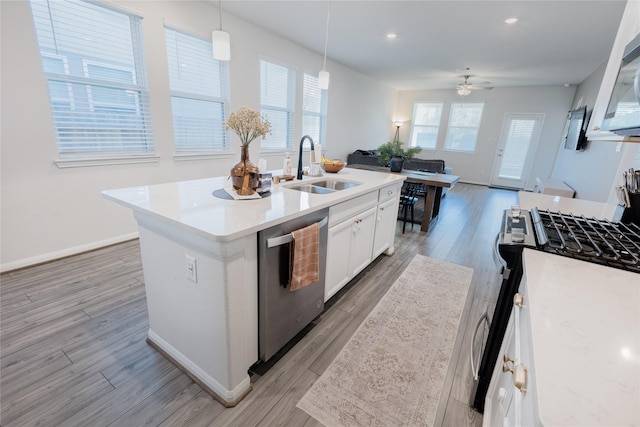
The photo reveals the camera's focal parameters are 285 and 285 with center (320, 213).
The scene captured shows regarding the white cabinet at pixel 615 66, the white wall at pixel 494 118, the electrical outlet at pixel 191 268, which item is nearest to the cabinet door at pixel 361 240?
the electrical outlet at pixel 191 268

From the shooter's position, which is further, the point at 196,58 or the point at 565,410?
the point at 196,58

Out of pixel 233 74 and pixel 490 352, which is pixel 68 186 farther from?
pixel 490 352

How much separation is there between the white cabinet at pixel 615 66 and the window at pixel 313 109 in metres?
4.25

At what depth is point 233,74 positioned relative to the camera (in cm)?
391

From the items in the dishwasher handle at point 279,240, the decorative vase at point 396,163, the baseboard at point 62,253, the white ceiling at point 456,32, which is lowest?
the baseboard at point 62,253

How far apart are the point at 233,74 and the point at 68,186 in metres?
2.37

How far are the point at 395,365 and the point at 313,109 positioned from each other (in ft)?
16.4

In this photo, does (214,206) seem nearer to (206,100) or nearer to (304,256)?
(304,256)

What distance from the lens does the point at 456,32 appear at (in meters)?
3.91

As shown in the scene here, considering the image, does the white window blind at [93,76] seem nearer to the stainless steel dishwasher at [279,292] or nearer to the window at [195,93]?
the window at [195,93]

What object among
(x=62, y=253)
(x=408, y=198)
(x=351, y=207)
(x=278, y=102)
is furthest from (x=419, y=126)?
(x=62, y=253)

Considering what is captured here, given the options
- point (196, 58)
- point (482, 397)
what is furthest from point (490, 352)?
point (196, 58)

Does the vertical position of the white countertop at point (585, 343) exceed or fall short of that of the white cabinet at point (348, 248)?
it exceeds it

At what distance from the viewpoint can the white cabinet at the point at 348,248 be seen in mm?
2049
